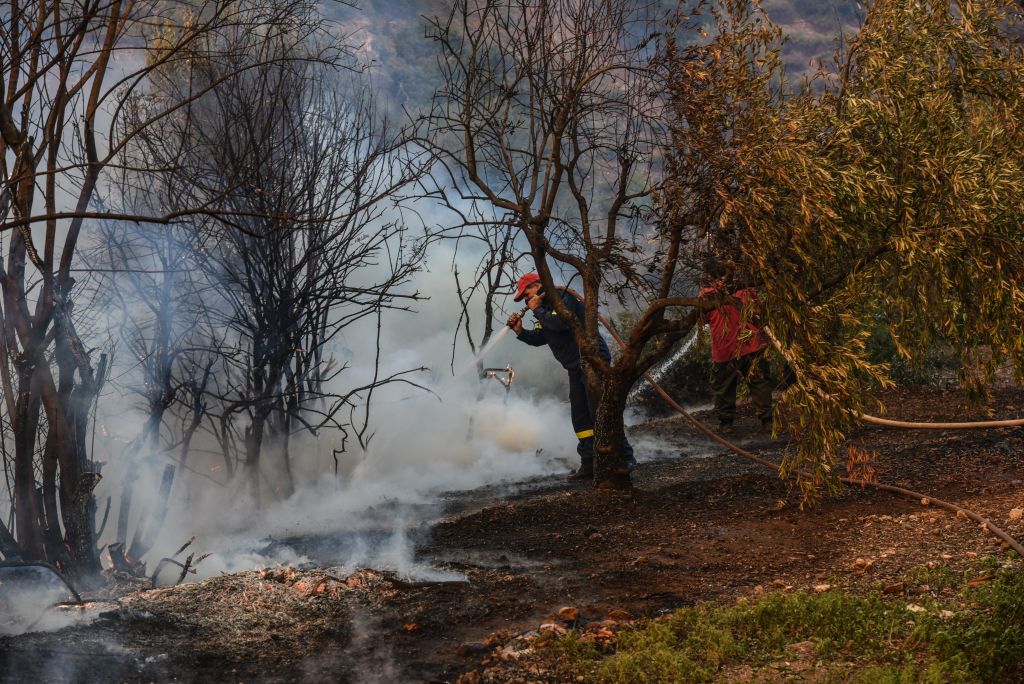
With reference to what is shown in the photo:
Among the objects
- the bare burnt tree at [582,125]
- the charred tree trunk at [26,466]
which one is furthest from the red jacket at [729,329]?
the charred tree trunk at [26,466]

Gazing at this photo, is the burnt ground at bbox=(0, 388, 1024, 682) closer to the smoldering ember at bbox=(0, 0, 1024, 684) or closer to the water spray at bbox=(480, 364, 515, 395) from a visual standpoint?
the smoldering ember at bbox=(0, 0, 1024, 684)

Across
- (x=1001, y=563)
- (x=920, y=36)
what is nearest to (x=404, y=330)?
(x=920, y=36)

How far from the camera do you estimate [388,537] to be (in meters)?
7.97

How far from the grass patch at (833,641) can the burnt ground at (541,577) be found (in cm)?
48

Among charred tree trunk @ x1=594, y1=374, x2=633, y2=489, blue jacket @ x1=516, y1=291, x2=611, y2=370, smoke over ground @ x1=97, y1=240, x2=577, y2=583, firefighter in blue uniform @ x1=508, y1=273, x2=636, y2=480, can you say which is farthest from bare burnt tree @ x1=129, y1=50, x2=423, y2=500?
charred tree trunk @ x1=594, y1=374, x2=633, y2=489

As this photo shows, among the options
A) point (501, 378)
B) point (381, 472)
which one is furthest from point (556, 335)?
point (381, 472)

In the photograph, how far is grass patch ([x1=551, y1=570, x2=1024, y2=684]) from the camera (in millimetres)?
4059

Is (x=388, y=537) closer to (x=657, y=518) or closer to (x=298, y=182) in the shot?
(x=657, y=518)

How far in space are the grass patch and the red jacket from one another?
83.3 inches

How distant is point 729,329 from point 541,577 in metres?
3.79

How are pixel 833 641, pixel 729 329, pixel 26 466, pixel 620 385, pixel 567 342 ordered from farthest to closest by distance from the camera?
pixel 567 342 → pixel 729 329 → pixel 620 385 → pixel 26 466 → pixel 833 641

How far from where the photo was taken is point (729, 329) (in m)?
9.12

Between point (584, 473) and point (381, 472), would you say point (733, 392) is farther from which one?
point (381, 472)

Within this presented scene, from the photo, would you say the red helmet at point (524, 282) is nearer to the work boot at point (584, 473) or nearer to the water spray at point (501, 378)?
the water spray at point (501, 378)
